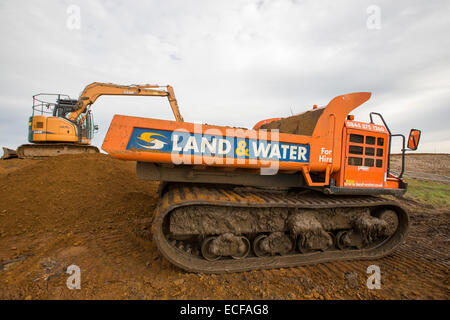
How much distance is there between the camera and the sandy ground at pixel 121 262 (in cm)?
231

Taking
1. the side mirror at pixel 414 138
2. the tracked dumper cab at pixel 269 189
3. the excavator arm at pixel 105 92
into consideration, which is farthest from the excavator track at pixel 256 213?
the excavator arm at pixel 105 92

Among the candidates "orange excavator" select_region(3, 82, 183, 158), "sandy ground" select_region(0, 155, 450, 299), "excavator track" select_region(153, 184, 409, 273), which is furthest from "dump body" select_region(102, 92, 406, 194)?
"orange excavator" select_region(3, 82, 183, 158)

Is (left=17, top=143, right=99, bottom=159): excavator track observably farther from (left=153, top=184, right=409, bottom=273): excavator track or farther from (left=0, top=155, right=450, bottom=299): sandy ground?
(left=153, top=184, right=409, bottom=273): excavator track

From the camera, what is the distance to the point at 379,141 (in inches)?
134

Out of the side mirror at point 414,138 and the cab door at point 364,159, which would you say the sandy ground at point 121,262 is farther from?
the side mirror at point 414,138

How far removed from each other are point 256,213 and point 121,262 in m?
2.00

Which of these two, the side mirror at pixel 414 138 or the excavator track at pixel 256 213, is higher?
the side mirror at pixel 414 138

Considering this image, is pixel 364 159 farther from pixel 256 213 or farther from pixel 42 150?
pixel 42 150

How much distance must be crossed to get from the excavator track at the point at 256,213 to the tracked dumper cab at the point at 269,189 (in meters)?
0.01

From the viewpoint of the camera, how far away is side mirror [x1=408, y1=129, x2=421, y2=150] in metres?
3.31

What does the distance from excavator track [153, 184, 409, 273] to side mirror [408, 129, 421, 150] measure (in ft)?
3.33

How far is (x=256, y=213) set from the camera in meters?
2.93

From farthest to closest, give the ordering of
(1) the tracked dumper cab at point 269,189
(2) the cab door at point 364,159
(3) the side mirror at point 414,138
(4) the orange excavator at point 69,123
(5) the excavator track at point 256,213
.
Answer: (4) the orange excavator at point 69,123
(3) the side mirror at point 414,138
(2) the cab door at point 364,159
(5) the excavator track at point 256,213
(1) the tracked dumper cab at point 269,189

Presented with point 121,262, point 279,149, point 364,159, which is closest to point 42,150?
point 121,262
